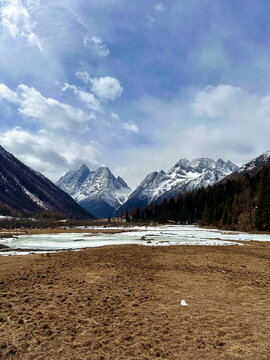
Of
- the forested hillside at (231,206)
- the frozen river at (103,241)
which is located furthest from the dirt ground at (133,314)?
the forested hillside at (231,206)

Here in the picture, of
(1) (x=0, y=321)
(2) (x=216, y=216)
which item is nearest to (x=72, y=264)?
(1) (x=0, y=321)

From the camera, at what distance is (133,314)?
851 centimetres

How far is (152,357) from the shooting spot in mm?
5684

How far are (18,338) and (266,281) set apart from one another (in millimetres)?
14335

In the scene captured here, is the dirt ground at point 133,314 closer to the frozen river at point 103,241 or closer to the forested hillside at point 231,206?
the frozen river at point 103,241

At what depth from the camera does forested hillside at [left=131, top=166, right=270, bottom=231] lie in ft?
206

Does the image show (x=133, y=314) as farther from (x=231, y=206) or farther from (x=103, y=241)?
(x=231, y=206)

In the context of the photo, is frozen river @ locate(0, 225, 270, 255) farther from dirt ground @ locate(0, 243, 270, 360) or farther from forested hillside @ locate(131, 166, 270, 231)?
dirt ground @ locate(0, 243, 270, 360)

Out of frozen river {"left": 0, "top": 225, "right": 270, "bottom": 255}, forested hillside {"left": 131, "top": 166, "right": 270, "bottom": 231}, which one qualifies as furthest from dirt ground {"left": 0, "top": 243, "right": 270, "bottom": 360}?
forested hillside {"left": 131, "top": 166, "right": 270, "bottom": 231}

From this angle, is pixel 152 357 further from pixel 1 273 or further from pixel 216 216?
pixel 216 216

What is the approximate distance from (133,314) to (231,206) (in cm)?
9070

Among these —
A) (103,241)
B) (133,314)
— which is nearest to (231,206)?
(103,241)

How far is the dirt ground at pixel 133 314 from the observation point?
6055 millimetres

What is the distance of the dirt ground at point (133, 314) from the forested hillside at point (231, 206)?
5492 centimetres
